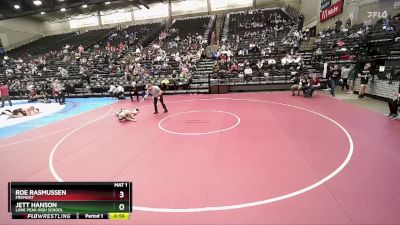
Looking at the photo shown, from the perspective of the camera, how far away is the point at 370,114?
29.2 ft

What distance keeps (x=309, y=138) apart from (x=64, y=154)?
6.76m

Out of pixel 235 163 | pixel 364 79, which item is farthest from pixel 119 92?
pixel 364 79

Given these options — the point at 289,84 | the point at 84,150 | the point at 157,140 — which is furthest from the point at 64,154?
the point at 289,84

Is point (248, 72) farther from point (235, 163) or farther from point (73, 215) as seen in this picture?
point (73, 215)

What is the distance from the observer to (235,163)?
5.49 m

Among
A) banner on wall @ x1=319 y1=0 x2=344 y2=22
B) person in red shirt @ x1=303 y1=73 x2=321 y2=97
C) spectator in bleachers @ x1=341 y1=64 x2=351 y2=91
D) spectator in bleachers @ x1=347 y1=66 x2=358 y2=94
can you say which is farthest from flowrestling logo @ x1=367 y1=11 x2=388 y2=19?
person in red shirt @ x1=303 y1=73 x2=321 y2=97

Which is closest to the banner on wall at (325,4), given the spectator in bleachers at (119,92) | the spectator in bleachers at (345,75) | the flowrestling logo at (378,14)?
the flowrestling logo at (378,14)

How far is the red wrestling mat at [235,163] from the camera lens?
3.84 m

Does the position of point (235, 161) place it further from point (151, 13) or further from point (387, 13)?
point (151, 13)
